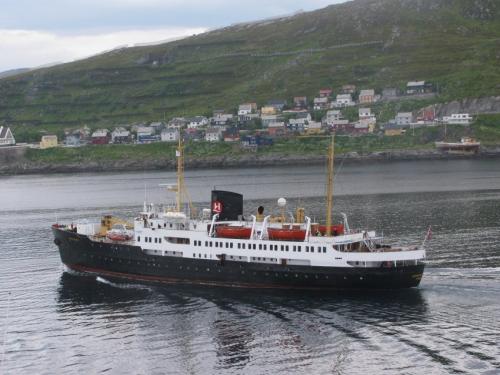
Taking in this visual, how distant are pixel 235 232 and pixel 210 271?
3105 millimetres

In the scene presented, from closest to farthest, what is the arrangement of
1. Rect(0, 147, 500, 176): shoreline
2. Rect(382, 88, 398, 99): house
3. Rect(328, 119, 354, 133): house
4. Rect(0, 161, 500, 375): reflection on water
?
Rect(0, 161, 500, 375): reflection on water < Rect(0, 147, 500, 176): shoreline < Rect(328, 119, 354, 133): house < Rect(382, 88, 398, 99): house

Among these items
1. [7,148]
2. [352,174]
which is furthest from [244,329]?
[7,148]

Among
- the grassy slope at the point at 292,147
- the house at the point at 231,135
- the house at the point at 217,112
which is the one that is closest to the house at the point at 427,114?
the grassy slope at the point at 292,147

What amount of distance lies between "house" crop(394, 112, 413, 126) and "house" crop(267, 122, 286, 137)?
1025 inches

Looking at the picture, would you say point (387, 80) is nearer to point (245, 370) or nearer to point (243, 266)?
point (243, 266)

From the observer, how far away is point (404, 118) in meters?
166

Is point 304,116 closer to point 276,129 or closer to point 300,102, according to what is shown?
point 276,129

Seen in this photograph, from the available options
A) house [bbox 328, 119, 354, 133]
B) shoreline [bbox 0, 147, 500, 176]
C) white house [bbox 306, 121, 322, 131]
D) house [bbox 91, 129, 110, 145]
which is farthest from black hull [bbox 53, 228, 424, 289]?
house [bbox 91, 129, 110, 145]

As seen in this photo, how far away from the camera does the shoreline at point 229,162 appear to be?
152125 millimetres

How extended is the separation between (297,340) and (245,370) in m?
4.25

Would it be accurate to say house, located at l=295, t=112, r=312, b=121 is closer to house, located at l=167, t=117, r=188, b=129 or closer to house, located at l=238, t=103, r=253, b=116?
house, located at l=238, t=103, r=253, b=116

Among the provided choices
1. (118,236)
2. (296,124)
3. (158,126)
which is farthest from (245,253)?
(158,126)

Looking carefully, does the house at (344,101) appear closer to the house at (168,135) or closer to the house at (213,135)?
the house at (213,135)

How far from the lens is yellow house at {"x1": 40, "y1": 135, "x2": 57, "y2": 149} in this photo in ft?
611
